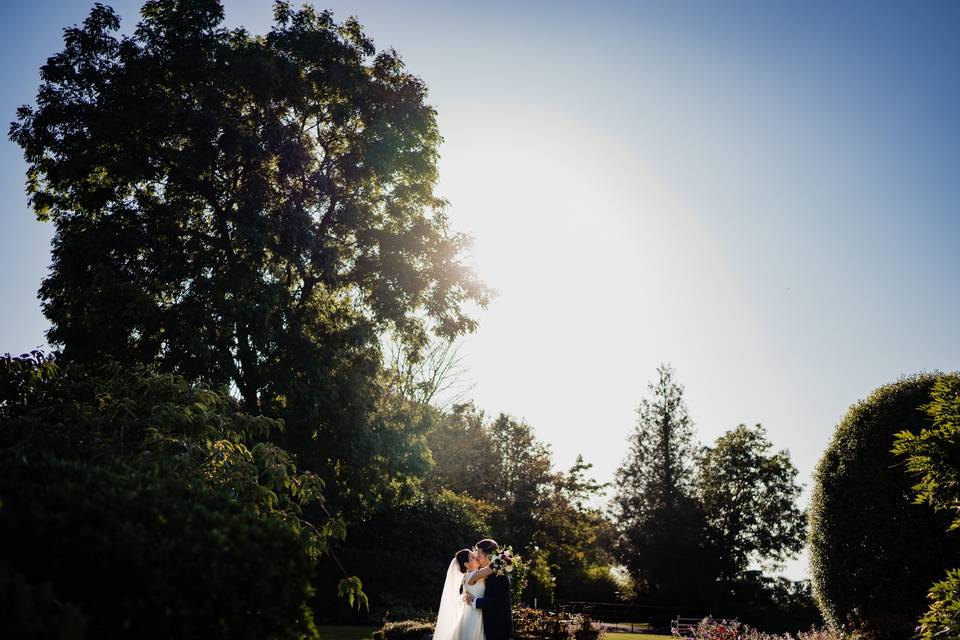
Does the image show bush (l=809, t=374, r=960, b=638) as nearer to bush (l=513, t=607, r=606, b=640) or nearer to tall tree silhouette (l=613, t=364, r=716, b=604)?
→ bush (l=513, t=607, r=606, b=640)

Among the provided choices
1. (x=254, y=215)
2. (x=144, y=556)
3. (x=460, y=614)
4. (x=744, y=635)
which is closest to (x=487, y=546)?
(x=460, y=614)

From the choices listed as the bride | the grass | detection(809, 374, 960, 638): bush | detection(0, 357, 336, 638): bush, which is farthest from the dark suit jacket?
the grass

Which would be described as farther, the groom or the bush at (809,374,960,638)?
the bush at (809,374,960,638)

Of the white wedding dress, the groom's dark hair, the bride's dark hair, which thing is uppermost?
the groom's dark hair

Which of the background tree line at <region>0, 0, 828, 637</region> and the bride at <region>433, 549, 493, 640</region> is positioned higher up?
the background tree line at <region>0, 0, 828, 637</region>

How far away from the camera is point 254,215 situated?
15.8 metres

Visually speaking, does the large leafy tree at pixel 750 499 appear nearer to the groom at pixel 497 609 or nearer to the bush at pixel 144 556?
the groom at pixel 497 609

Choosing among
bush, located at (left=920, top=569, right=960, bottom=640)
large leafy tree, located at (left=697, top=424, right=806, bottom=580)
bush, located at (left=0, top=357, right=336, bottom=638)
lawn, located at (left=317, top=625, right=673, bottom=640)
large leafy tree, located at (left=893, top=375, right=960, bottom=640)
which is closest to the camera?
bush, located at (left=0, top=357, right=336, bottom=638)

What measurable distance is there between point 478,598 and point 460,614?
735 millimetres

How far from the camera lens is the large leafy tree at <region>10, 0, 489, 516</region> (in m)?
15.4

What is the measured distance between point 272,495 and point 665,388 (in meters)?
43.7

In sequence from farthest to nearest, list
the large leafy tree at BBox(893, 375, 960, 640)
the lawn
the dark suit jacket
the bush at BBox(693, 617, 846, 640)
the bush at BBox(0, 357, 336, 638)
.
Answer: the lawn → the bush at BBox(693, 617, 846, 640) → the dark suit jacket → the large leafy tree at BBox(893, 375, 960, 640) → the bush at BBox(0, 357, 336, 638)

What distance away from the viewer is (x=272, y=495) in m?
7.90

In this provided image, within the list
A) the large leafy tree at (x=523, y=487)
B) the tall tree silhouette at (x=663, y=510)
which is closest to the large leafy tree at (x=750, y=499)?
the tall tree silhouette at (x=663, y=510)
